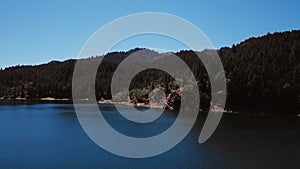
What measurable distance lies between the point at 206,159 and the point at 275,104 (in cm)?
7720

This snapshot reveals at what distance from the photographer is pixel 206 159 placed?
1704 inches

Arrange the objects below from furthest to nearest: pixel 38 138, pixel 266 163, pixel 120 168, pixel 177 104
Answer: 1. pixel 177 104
2. pixel 38 138
3. pixel 266 163
4. pixel 120 168

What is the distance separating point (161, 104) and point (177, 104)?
416 inches

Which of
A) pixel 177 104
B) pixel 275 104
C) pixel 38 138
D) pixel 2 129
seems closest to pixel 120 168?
pixel 38 138

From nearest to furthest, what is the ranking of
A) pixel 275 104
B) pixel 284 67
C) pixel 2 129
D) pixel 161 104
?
pixel 2 129 < pixel 275 104 < pixel 284 67 < pixel 161 104

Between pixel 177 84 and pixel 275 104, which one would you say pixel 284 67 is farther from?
pixel 177 84

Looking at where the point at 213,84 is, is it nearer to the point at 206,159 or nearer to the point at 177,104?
the point at 177,104

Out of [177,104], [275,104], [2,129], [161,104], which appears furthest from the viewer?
[161,104]

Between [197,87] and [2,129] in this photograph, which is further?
[197,87]

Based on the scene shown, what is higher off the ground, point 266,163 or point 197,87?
point 197,87

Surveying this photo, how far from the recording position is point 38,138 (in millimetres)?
Answer: 59188

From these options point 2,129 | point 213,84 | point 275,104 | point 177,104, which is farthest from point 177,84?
point 2,129

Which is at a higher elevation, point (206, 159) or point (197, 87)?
point (197, 87)

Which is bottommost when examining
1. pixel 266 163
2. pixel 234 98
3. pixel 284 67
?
pixel 266 163
